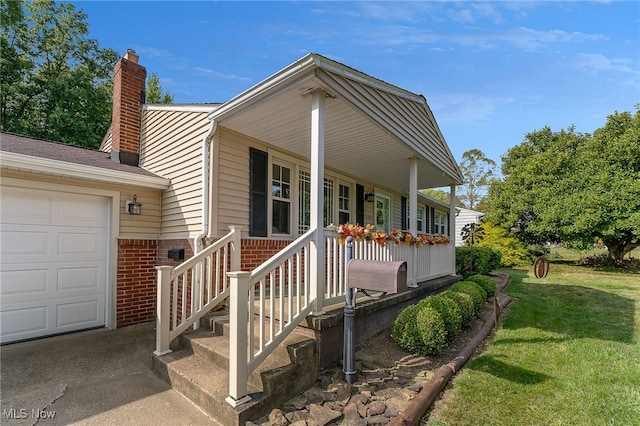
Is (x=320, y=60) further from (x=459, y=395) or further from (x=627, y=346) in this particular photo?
(x=627, y=346)

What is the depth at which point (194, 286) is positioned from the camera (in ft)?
13.1

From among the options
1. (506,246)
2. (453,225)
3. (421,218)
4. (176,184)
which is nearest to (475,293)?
(453,225)

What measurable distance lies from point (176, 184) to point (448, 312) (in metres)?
4.73

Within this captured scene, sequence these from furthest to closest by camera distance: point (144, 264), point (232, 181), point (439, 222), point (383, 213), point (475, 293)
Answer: point (439, 222) < point (383, 213) < point (475, 293) < point (144, 264) < point (232, 181)

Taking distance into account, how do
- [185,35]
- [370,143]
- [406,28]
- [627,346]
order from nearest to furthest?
[627,346] → [370,143] → [406,28] → [185,35]

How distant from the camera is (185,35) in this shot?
6797 millimetres

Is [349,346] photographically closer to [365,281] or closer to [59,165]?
[365,281]

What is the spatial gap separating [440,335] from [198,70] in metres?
9.59

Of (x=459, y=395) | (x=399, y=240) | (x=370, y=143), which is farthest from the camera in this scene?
(x=370, y=143)

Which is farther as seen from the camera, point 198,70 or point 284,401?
point 198,70

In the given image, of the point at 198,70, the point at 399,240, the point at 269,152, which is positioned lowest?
the point at 399,240

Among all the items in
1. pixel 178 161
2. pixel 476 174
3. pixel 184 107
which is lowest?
pixel 178 161

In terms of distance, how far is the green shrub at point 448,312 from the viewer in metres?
4.23

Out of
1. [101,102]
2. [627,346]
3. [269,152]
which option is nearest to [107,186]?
[269,152]
